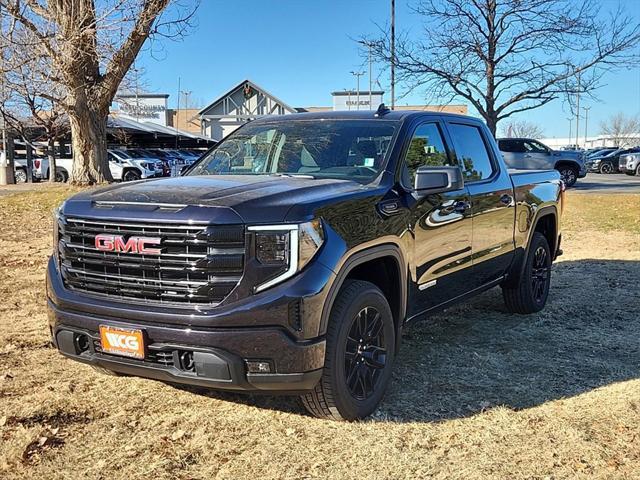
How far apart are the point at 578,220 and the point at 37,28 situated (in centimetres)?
1375

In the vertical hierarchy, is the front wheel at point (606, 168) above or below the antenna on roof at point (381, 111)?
below

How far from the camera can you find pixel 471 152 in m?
5.45

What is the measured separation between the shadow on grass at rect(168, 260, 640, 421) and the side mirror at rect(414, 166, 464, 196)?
1.36m

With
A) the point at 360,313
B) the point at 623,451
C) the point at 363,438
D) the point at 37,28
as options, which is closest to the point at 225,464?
the point at 363,438

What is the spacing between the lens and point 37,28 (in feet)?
52.5

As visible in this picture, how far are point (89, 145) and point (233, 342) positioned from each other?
16659 mm

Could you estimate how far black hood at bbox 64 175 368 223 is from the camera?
3.24 meters

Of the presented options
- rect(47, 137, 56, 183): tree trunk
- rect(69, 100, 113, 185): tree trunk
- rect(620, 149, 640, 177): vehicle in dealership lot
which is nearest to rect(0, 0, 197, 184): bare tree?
rect(69, 100, 113, 185): tree trunk

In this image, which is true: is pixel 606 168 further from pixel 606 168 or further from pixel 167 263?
pixel 167 263

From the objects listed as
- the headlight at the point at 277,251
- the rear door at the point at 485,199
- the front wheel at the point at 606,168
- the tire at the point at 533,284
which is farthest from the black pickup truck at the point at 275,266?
the front wheel at the point at 606,168

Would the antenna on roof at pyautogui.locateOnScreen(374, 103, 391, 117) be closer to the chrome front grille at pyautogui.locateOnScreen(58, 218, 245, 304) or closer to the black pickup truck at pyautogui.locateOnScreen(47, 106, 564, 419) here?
the black pickup truck at pyautogui.locateOnScreen(47, 106, 564, 419)

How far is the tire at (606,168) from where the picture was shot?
40.5m

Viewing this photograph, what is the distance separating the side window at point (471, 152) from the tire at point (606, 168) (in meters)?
38.7

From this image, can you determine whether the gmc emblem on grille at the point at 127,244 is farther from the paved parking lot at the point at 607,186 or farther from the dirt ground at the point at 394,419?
the paved parking lot at the point at 607,186
